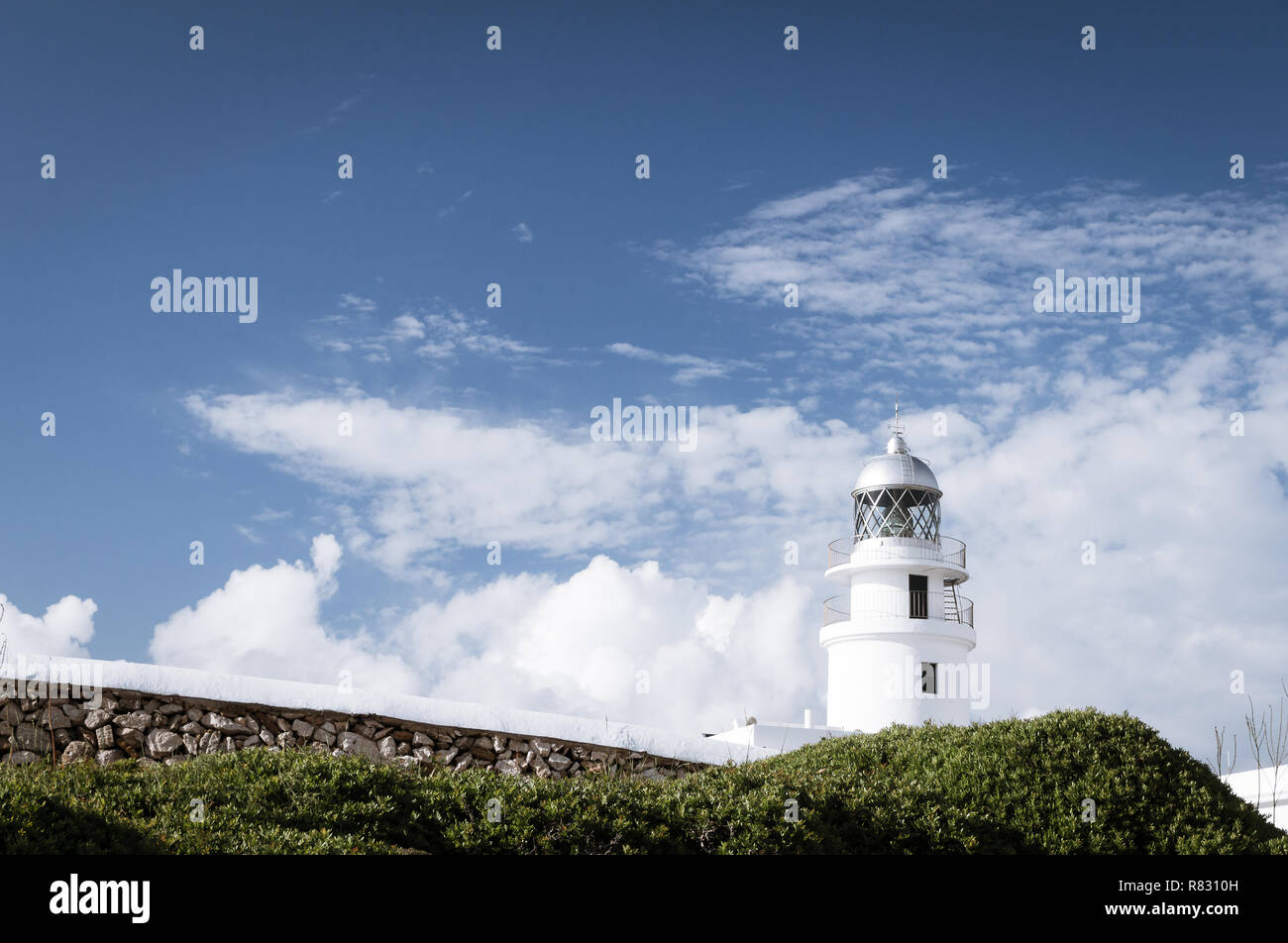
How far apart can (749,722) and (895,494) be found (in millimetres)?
7424

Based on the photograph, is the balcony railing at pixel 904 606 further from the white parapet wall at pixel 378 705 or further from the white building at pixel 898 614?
the white parapet wall at pixel 378 705

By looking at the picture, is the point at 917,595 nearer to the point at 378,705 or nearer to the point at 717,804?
the point at 378,705

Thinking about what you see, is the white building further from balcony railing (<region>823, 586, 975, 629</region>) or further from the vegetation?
the vegetation

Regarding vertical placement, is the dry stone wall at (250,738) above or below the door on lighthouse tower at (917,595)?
below

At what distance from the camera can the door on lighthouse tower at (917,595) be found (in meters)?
23.8

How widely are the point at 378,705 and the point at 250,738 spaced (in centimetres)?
127

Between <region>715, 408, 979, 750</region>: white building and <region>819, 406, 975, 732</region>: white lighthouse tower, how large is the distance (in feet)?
0.07

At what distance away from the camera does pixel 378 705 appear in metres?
11.6

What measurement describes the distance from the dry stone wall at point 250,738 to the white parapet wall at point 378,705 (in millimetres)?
75

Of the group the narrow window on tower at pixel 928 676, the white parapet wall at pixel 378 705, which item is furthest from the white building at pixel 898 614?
the white parapet wall at pixel 378 705

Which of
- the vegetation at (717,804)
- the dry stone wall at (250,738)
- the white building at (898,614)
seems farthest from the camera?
the white building at (898,614)

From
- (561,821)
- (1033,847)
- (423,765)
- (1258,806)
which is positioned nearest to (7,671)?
(423,765)

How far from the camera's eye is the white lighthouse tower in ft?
76.2

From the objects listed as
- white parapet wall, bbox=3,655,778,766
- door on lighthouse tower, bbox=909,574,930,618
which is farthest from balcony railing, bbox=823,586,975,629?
white parapet wall, bbox=3,655,778,766
